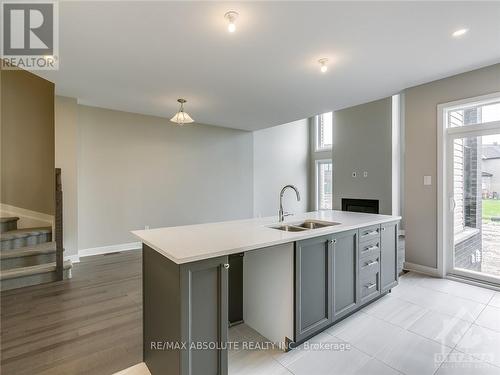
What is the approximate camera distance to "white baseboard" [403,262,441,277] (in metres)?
3.40

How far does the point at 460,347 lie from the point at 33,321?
3738 mm

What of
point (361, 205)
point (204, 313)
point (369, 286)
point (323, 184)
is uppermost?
point (323, 184)

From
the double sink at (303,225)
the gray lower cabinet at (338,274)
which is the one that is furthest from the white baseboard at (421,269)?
the double sink at (303,225)

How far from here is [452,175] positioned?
131 inches

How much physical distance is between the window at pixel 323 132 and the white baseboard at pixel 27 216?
7281 millimetres

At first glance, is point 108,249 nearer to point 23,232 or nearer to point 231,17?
point 23,232

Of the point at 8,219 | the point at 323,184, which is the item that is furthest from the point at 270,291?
the point at 323,184

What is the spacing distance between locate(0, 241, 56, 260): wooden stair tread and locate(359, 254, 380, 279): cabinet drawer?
13.1 feet

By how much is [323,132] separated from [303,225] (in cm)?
645

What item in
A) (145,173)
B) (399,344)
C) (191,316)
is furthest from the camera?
(145,173)

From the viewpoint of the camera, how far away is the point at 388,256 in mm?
2803

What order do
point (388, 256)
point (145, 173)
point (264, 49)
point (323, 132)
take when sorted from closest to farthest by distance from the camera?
point (264, 49), point (388, 256), point (145, 173), point (323, 132)

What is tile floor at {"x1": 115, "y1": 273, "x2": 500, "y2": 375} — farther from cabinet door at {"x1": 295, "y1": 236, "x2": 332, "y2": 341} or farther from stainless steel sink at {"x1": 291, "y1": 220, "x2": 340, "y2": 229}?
stainless steel sink at {"x1": 291, "y1": 220, "x2": 340, "y2": 229}

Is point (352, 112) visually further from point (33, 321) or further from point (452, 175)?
point (33, 321)
